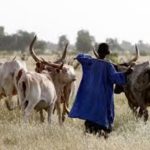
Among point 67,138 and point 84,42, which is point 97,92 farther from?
point 84,42

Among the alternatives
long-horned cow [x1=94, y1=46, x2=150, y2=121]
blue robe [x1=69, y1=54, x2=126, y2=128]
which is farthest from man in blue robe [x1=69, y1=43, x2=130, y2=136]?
long-horned cow [x1=94, y1=46, x2=150, y2=121]

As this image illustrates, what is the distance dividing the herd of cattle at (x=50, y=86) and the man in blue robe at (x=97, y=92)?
4.20 feet

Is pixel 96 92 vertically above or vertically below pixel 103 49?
below

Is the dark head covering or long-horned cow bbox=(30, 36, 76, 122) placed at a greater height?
the dark head covering

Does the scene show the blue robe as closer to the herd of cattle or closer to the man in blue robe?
the man in blue robe

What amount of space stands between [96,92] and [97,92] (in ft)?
0.06

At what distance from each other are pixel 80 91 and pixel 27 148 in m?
2.06

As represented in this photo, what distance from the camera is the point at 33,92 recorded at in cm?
1362

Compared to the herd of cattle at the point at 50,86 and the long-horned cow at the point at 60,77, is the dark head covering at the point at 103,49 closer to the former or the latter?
the herd of cattle at the point at 50,86

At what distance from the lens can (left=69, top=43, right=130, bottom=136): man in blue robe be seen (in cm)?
1172

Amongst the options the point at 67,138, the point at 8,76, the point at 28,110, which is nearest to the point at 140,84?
the point at 28,110

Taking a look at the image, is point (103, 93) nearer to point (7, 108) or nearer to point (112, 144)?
point (112, 144)

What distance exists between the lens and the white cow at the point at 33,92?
535 inches

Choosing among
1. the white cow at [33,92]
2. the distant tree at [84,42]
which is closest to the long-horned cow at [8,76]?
the white cow at [33,92]
